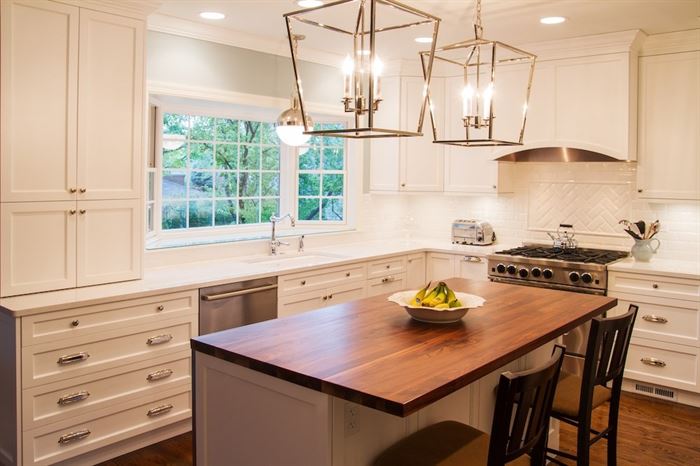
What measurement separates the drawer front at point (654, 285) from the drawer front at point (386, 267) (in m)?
1.66

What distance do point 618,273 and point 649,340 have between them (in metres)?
0.51

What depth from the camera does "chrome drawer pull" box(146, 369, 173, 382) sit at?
3660 mm

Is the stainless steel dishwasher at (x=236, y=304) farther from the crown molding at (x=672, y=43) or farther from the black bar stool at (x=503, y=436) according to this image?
the crown molding at (x=672, y=43)

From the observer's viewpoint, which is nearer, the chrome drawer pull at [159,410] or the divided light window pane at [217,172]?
the chrome drawer pull at [159,410]

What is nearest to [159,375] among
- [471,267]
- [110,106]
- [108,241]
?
[108,241]

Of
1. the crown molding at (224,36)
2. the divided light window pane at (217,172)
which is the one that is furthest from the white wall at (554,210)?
the crown molding at (224,36)

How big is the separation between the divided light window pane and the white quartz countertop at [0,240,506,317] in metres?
0.48

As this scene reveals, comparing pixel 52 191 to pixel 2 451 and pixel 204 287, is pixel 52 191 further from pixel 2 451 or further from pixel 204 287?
pixel 2 451

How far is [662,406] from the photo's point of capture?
447cm

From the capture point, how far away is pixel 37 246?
3.40 m

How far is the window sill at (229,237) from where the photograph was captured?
4.58 meters

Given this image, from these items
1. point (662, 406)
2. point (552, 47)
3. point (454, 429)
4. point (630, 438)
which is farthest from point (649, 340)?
point (454, 429)

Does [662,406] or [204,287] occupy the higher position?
[204,287]

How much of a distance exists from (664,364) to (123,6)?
13.7ft
